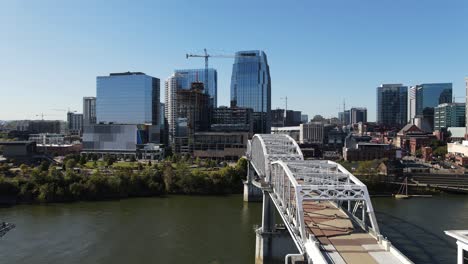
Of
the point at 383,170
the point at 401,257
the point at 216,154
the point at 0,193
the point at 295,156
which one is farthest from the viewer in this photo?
the point at 216,154

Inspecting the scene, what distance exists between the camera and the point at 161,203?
4172 cm

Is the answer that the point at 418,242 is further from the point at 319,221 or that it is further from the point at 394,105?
the point at 394,105

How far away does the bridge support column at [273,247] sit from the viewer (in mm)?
23516

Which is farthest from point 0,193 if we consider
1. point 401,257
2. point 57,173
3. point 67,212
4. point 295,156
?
point 401,257

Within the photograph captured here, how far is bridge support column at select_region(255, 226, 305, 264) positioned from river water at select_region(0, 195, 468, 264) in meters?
1.02

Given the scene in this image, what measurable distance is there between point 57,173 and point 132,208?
476 inches

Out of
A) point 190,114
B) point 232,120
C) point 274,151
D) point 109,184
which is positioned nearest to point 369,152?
point 232,120

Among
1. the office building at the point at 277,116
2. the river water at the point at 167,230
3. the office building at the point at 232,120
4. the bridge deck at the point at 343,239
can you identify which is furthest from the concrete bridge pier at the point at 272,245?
the office building at the point at 277,116

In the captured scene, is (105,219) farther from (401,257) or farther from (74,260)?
(401,257)

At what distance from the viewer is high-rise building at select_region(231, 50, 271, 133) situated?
116 meters

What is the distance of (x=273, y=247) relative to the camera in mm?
24047

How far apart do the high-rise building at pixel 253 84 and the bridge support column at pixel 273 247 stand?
91019 millimetres

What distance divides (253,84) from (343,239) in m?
102

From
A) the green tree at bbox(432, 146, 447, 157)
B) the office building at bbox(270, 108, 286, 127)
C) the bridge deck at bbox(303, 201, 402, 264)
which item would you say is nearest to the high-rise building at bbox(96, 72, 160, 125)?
the green tree at bbox(432, 146, 447, 157)
